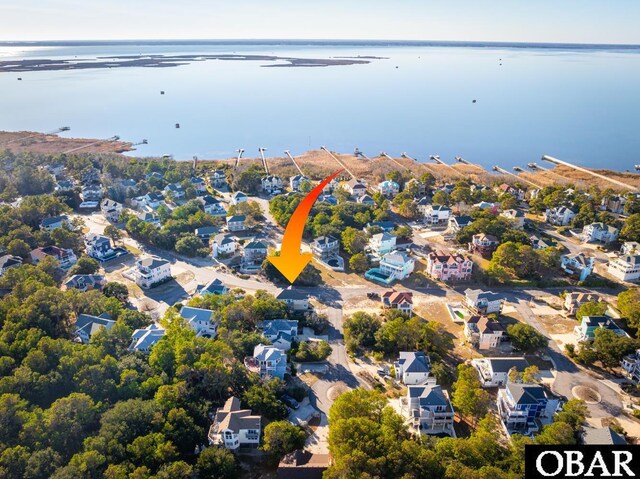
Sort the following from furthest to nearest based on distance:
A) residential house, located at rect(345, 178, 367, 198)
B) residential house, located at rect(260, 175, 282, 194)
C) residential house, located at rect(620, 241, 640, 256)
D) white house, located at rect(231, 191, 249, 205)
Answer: residential house, located at rect(260, 175, 282, 194)
residential house, located at rect(345, 178, 367, 198)
white house, located at rect(231, 191, 249, 205)
residential house, located at rect(620, 241, 640, 256)

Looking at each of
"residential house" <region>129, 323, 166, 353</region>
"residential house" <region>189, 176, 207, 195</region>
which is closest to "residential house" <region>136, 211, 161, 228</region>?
"residential house" <region>189, 176, 207, 195</region>

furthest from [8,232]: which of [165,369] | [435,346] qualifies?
[435,346]

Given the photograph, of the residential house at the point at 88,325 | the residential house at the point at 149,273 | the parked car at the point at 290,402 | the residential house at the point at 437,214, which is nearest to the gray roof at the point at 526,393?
the parked car at the point at 290,402

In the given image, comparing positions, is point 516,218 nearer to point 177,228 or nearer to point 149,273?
point 177,228

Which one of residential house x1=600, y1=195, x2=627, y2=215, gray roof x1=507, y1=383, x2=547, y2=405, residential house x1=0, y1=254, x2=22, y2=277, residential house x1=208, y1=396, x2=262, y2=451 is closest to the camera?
residential house x1=208, y1=396, x2=262, y2=451

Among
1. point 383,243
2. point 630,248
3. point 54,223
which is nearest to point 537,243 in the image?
point 630,248

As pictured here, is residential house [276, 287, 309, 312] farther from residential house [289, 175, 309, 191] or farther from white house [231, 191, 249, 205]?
residential house [289, 175, 309, 191]

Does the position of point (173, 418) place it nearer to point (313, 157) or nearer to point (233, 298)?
point (233, 298)

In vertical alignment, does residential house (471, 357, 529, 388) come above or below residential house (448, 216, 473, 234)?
below
